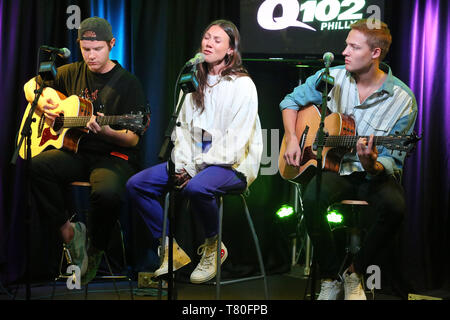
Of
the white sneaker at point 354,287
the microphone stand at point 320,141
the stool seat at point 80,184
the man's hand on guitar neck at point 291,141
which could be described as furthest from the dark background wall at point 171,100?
the microphone stand at point 320,141

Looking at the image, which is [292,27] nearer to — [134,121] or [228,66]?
[228,66]

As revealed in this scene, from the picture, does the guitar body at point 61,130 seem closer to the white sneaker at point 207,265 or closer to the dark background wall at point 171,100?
the dark background wall at point 171,100

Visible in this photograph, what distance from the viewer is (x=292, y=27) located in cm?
434

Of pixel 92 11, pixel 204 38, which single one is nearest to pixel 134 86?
pixel 204 38

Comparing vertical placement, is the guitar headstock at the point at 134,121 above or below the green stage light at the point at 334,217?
above

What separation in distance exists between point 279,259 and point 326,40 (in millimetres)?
1878

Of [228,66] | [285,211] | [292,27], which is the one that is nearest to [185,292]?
[285,211]

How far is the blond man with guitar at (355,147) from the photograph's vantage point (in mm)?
3201

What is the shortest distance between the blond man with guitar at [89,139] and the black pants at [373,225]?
120 cm

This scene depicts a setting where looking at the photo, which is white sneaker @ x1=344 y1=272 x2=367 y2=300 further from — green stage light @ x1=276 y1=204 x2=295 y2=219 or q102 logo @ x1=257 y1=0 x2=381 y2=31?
q102 logo @ x1=257 y1=0 x2=381 y2=31

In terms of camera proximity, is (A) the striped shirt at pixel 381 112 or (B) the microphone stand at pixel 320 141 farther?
A: (A) the striped shirt at pixel 381 112

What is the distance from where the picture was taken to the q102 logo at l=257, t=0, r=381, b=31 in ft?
14.0

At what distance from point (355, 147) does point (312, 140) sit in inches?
12.8

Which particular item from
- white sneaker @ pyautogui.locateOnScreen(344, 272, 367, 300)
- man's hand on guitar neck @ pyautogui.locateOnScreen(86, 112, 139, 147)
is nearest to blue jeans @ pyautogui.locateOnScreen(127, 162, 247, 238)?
man's hand on guitar neck @ pyautogui.locateOnScreen(86, 112, 139, 147)
